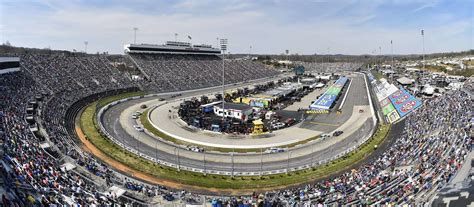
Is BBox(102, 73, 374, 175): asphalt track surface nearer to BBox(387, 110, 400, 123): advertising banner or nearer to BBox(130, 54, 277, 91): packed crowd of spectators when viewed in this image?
BBox(387, 110, 400, 123): advertising banner

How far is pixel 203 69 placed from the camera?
96562 millimetres

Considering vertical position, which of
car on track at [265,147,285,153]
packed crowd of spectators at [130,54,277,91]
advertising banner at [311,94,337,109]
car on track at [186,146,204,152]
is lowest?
car on track at [265,147,285,153]

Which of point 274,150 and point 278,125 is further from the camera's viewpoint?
point 278,125

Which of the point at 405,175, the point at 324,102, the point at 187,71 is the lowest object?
the point at 405,175

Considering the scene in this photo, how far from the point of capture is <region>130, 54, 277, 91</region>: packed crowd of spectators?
78.7m

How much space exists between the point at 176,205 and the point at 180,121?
2610cm

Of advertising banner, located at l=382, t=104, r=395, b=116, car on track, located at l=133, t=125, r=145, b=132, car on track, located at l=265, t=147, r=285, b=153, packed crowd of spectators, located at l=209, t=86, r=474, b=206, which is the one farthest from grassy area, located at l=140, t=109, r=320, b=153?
advertising banner, located at l=382, t=104, r=395, b=116

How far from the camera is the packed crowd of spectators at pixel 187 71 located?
258 feet

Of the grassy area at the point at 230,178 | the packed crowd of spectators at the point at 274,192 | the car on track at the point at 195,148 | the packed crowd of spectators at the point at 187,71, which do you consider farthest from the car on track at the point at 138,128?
the packed crowd of spectators at the point at 187,71

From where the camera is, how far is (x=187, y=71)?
294 ft

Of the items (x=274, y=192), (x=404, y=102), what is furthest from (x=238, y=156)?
(x=404, y=102)

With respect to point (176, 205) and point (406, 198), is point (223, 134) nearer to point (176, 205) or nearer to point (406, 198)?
point (176, 205)

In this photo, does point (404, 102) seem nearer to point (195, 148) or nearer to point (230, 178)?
point (195, 148)

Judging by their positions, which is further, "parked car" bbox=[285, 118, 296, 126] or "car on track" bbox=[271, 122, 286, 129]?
"parked car" bbox=[285, 118, 296, 126]
